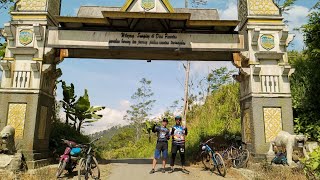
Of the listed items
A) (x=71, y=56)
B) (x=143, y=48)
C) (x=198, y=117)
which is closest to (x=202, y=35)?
(x=143, y=48)

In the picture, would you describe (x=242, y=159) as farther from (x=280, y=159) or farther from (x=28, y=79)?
(x=28, y=79)

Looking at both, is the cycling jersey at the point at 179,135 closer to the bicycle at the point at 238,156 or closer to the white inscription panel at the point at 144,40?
the bicycle at the point at 238,156

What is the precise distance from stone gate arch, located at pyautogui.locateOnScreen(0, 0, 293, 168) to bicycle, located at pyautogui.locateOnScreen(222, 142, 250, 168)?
1.14 ft

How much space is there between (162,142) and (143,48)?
3.88m

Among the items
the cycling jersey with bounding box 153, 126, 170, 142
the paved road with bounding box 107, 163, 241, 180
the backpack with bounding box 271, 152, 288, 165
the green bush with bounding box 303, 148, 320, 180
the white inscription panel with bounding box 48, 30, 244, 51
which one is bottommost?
the paved road with bounding box 107, 163, 241, 180

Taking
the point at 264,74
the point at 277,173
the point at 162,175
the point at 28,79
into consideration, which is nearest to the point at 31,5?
the point at 28,79

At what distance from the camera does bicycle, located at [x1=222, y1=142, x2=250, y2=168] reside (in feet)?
31.9

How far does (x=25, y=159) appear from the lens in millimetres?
9398

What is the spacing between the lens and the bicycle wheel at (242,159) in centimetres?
970

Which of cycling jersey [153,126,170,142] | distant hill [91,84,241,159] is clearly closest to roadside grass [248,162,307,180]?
cycling jersey [153,126,170,142]

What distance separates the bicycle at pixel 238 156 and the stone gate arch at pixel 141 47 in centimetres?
35

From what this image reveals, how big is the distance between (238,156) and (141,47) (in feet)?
18.1

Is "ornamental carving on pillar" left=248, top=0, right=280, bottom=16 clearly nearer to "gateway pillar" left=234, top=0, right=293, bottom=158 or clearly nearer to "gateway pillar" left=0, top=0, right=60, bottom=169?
"gateway pillar" left=234, top=0, right=293, bottom=158

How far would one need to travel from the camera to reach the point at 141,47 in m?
10.8
